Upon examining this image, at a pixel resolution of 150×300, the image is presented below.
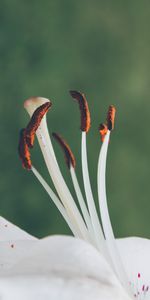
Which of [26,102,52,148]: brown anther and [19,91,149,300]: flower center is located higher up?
[26,102,52,148]: brown anther

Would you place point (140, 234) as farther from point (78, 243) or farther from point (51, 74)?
point (78, 243)

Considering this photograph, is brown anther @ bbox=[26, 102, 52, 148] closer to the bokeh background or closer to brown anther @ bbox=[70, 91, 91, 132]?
brown anther @ bbox=[70, 91, 91, 132]

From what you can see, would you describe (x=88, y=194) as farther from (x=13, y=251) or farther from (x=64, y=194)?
(x=13, y=251)

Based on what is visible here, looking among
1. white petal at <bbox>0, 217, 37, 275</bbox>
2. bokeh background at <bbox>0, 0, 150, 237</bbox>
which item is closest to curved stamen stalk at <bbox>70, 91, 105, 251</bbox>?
white petal at <bbox>0, 217, 37, 275</bbox>

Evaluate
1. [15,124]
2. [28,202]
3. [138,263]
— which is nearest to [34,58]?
[15,124]

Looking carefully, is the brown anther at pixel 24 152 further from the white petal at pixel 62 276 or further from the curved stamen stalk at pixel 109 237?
the white petal at pixel 62 276
